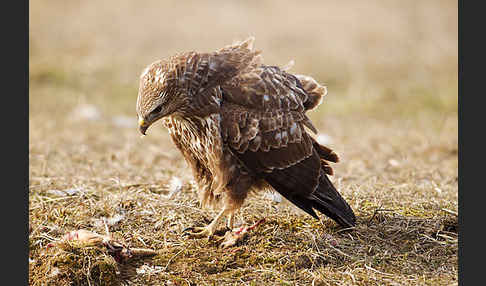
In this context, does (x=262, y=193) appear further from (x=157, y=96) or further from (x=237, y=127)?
(x=157, y=96)

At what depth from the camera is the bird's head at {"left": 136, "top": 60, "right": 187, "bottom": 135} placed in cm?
434

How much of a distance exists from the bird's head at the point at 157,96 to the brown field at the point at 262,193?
1.12 metres

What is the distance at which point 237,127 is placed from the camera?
4547 millimetres

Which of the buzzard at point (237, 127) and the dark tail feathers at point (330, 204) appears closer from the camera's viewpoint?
the buzzard at point (237, 127)

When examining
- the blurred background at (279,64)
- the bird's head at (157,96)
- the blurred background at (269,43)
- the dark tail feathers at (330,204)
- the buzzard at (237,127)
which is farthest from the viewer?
the blurred background at (269,43)

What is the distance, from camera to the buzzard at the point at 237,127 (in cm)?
454

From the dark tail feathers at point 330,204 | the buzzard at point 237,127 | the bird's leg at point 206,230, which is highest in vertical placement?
the buzzard at point 237,127

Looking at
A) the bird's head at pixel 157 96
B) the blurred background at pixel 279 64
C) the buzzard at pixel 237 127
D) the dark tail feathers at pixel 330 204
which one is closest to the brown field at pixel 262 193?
the blurred background at pixel 279 64

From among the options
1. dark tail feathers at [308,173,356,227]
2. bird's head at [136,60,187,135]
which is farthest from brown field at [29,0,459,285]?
bird's head at [136,60,187,135]

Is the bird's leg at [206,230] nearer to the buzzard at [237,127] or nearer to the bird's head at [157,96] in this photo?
the buzzard at [237,127]

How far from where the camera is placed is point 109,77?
37.9 ft

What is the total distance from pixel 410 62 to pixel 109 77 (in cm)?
666

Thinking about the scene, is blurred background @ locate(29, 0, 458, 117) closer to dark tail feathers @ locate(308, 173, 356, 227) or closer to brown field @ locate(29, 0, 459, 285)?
brown field @ locate(29, 0, 459, 285)

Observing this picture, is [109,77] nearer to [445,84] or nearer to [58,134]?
[58,134]
